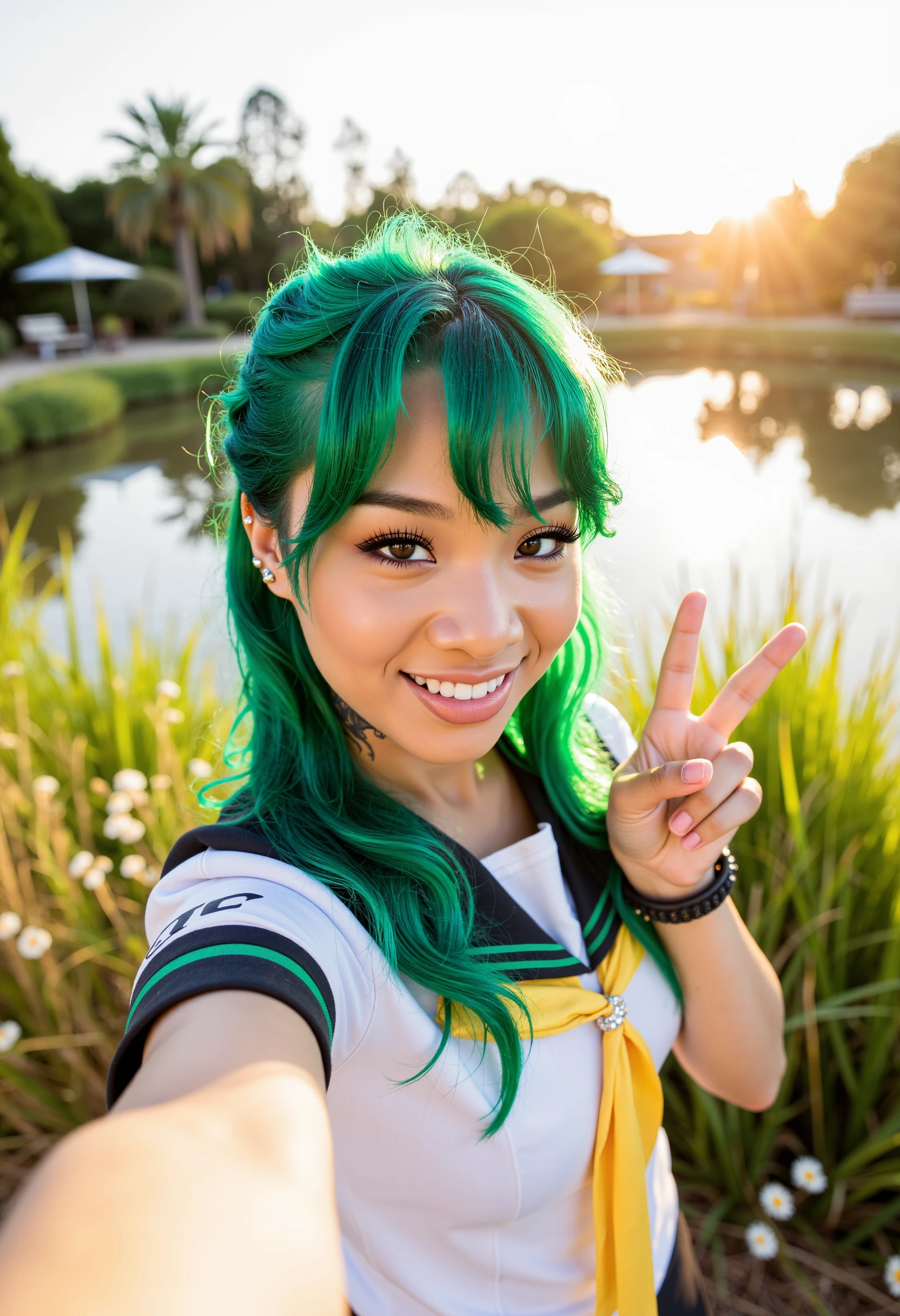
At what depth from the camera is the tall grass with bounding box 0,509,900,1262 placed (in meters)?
1.86

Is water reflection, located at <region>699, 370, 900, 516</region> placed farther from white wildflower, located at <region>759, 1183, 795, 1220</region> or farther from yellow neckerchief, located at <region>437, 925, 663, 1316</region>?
yellow neckerchief, located at <region>437, 925, 663, 1316</region>

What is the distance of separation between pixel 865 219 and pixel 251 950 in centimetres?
2464

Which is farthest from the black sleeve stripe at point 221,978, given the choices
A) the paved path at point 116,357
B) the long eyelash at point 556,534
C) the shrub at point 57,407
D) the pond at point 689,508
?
the paved path at point 116,357

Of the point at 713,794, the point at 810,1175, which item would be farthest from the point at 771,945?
the point at 713,794

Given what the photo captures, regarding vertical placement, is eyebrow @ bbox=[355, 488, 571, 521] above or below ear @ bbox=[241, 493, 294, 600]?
above

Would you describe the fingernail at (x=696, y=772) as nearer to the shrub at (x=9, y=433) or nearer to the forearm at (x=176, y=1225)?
the forearm at (x=176, y=1225)

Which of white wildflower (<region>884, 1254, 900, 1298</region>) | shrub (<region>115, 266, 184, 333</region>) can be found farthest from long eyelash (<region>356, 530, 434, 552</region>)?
shrub (<region>115, 266, 184, 333</region>)

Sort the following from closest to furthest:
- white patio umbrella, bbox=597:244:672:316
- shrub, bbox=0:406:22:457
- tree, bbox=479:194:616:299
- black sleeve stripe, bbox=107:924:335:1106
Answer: black sleeve stripe, bbox=107:924:335:1106
shrub, bbox=0:406:22:457
white patio umbrella, bbox=597:244:672:316
tree, bbox=479:194:616:299

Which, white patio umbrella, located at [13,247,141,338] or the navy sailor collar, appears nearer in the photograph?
the navy sailor collar

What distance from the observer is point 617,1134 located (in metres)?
1.04

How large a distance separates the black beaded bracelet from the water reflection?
685 cm

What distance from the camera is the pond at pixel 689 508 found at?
5.20m

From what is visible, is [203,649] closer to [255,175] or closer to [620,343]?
[620,343]

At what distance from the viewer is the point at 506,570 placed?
0.98 metres
